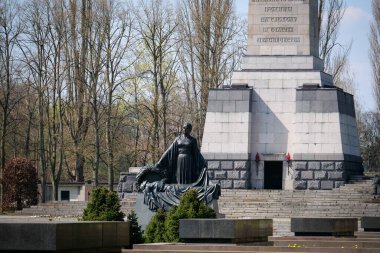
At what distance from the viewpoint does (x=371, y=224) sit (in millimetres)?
28406

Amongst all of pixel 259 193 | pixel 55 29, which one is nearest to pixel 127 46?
pixel 55 29

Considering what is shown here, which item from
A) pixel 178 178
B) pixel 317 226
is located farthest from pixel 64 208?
pixel 317 226

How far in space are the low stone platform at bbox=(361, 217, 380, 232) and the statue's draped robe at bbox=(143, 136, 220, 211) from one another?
4035mm

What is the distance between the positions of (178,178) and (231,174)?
15.1 m

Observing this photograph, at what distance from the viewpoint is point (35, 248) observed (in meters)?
12.9

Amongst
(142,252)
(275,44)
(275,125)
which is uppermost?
(275,44)

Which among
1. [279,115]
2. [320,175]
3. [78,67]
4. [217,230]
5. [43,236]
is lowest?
[217,230]

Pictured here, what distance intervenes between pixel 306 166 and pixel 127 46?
15.0m

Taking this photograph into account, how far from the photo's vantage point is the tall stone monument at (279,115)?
43125 millimetres

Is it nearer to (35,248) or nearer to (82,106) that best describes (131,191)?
(82,106)

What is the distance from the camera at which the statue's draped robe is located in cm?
2772

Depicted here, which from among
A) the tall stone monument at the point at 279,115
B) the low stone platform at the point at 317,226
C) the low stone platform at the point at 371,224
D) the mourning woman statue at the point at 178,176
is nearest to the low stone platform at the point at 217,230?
the low stone platform at the point at 317,226

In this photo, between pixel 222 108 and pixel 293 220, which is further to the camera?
pixel 222 108

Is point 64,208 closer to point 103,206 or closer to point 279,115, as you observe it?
point 279,115
